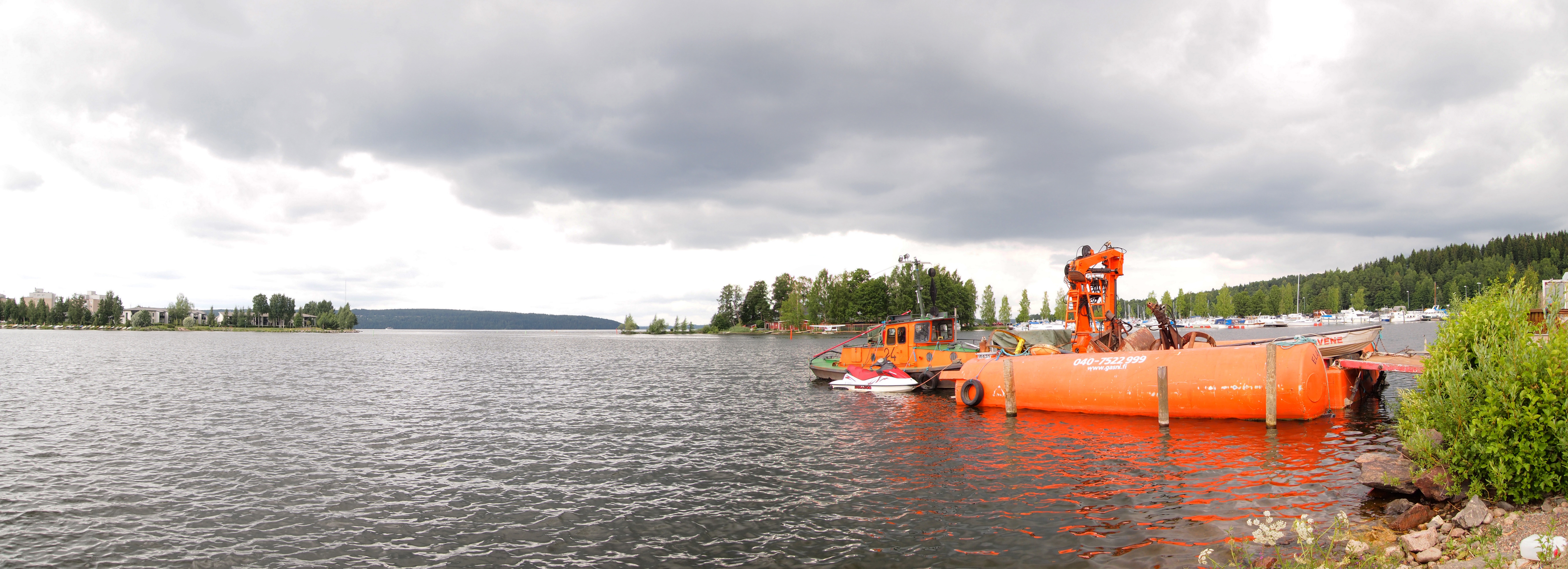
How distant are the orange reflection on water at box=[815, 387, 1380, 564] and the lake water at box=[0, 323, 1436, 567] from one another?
70 mm

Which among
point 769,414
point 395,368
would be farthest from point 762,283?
point 769,414

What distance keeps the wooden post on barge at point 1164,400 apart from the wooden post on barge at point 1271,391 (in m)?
2.23

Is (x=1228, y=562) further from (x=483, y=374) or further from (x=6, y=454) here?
(x=483, y=374)

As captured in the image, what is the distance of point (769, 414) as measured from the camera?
24.8 m

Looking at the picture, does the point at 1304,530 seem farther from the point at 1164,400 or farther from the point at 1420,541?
the point at 1164,400

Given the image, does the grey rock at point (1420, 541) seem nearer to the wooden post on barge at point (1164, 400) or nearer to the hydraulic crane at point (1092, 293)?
the wooden post on barge at point (1164, 400)

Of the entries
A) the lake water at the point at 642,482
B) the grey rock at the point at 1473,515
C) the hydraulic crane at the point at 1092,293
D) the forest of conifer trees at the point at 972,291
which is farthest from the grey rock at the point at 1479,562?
the forest of conifer trees at the point at 972,291

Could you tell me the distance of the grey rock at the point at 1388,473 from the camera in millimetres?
10312

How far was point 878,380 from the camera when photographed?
32156 millimetres

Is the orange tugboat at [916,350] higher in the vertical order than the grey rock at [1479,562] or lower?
higher

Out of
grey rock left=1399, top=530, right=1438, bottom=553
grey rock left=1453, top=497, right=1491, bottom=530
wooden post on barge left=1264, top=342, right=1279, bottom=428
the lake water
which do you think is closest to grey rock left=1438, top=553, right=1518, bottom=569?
grey rock left=1399, top=530, right=1438, bottom=553

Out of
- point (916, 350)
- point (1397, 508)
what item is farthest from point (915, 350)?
point (1397, 508)

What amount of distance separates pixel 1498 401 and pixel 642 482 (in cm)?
1345

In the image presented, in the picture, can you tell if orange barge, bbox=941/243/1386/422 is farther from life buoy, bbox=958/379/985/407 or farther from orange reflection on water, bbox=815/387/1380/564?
orange reflection on water, bbox=815/387/1380/564
